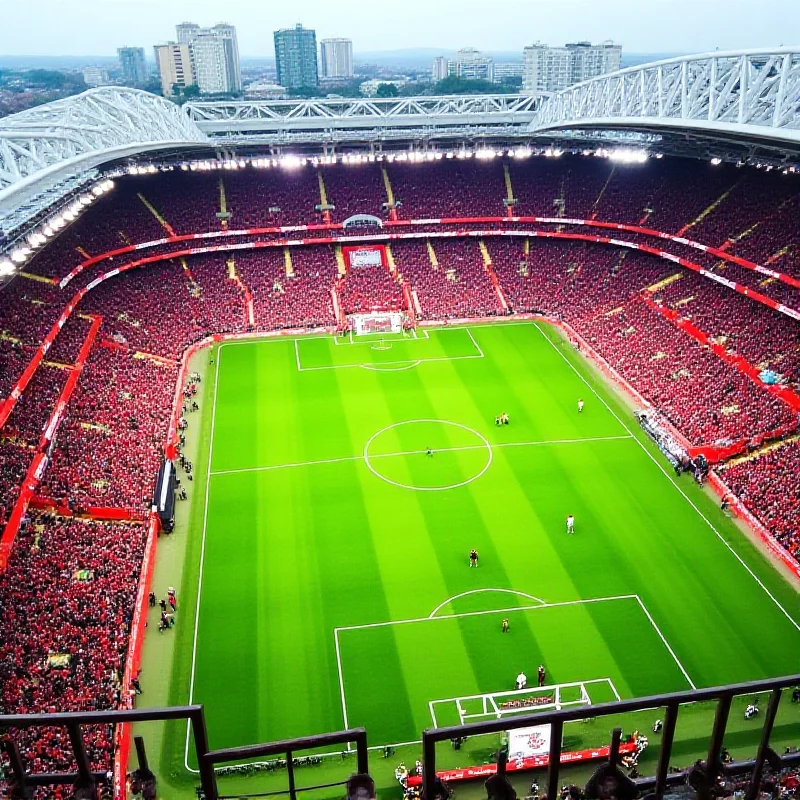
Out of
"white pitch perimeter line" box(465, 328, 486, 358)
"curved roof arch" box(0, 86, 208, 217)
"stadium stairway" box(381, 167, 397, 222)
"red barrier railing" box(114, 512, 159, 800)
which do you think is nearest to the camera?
"red barrier railing" box(114, 512, 159, 800)

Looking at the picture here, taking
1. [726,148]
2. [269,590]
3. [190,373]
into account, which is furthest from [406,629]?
[726,148]

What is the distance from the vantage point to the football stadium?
21672 millimetres

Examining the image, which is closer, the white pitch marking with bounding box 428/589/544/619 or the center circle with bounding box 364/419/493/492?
the white pitch marking with bounding box 428/589/544/619

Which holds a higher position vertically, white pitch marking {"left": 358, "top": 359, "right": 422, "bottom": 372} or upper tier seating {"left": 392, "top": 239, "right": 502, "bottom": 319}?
upper tier seating {"left": 392, "top": 239, "right": 502, "bottom": 319}

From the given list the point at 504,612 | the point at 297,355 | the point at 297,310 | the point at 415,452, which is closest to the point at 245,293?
the point at 297,310

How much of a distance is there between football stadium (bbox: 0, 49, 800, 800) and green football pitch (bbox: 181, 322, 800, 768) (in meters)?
0.14

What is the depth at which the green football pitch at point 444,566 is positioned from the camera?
2417cm

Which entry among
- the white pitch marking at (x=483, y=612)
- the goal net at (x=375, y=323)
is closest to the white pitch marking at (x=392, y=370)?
the goal net at (x=375, y=323)

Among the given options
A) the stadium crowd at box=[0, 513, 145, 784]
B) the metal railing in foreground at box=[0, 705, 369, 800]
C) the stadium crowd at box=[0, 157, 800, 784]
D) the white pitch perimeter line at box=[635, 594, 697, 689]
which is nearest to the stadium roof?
the stadium crowd at box=[0, 157, 800, 784]

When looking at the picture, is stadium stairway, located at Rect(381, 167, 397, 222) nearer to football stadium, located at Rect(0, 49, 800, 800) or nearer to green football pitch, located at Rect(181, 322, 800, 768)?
football stadium, located at Rect(0, 49, 800, 800)

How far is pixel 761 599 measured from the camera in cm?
2722

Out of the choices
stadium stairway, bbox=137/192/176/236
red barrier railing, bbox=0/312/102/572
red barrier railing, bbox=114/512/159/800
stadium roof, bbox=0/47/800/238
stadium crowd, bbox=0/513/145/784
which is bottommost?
red barrier railing, bbox=114/512/159/800

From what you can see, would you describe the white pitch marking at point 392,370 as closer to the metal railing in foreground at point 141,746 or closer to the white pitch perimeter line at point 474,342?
the white pitch perimeter line at point 474,342

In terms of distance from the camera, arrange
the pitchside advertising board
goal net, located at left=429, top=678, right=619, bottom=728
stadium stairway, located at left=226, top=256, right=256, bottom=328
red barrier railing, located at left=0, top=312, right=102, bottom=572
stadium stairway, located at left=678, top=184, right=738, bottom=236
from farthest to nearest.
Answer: the pitchside advertising board, stadium stairway, located at left=226, top=256, right=256, bottom=328, stadium stairway, located at left=678, top=184, right=738, bottom=236, red barrier railing, located at left=0, top=312, right=102, bottom=572, goal net, located at left=429, top=678, right=619, bottom=728
